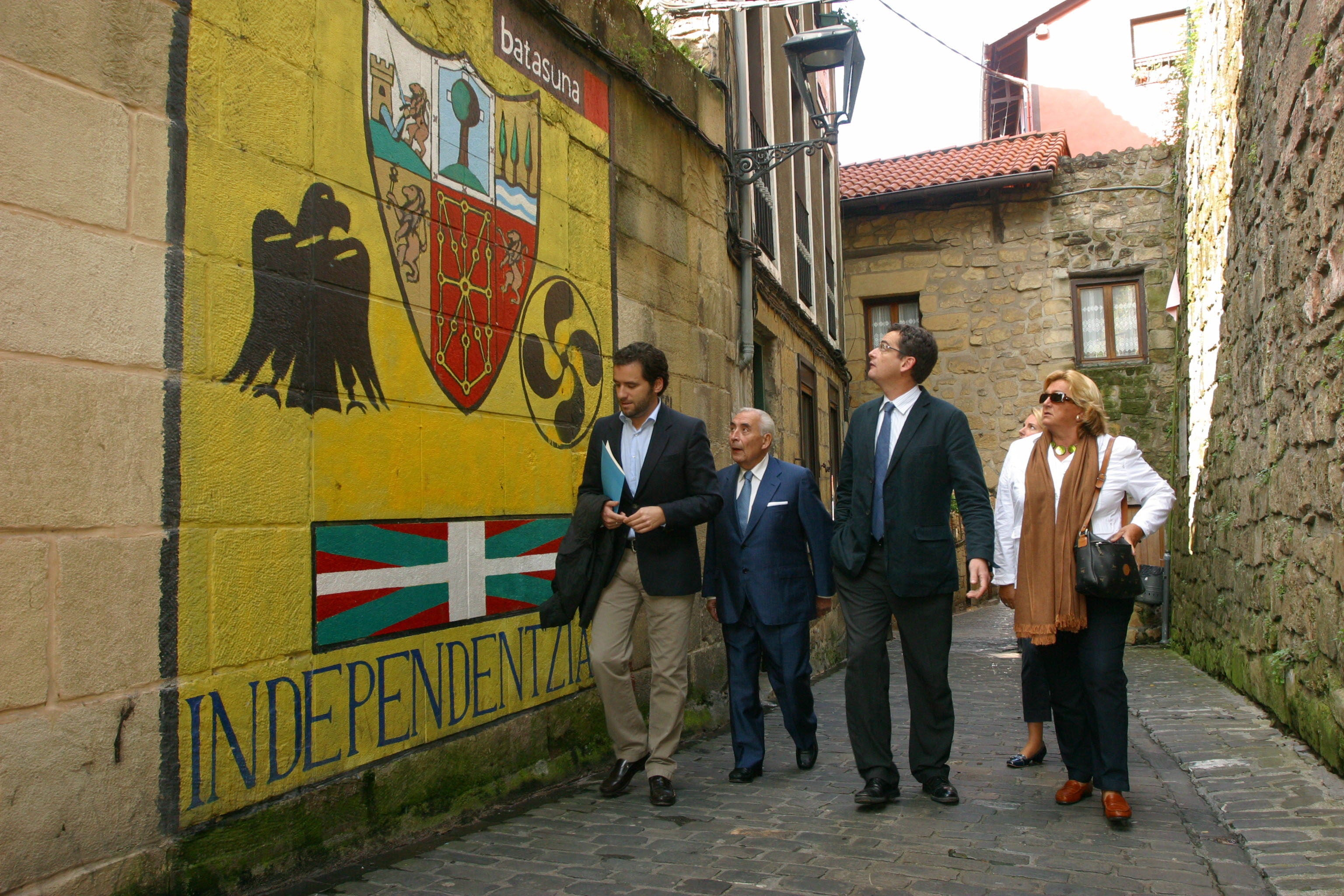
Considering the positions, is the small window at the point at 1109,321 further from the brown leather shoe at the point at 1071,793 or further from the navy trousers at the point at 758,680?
the brown leather shoe at the point at 1071,793

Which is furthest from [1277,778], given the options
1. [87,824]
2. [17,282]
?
[17,282]

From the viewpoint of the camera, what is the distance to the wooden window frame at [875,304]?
17.7 metres

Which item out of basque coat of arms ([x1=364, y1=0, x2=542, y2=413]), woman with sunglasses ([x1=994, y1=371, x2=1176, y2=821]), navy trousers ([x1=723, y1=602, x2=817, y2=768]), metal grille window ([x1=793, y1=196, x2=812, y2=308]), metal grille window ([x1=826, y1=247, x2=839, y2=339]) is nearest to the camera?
woman with sunglasses ([x1=994, y1=371, x2=1176, y2=821])

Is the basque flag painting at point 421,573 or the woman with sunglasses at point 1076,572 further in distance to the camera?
the woman with sunglasses at point 1076,572

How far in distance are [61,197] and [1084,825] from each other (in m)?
3.80

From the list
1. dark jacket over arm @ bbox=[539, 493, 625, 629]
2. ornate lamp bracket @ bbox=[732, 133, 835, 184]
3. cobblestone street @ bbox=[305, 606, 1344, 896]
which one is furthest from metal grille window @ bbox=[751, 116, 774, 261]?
cobblestone street @ bbox=[305, 606, 1344, 896]

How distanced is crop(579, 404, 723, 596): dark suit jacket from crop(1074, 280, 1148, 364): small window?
13.6 meters

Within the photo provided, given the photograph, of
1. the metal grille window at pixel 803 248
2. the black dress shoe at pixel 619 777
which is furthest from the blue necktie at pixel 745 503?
the metal grille window at pixel 803 248

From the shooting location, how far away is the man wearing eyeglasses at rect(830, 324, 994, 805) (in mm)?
4172

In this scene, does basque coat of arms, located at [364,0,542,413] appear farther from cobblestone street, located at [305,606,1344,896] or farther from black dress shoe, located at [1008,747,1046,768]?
black dress shoe, located at [1008,747,1046,768]

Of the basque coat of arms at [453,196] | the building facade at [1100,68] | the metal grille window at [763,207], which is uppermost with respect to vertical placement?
the building facade at [1100,68]

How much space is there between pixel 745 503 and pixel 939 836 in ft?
6.26

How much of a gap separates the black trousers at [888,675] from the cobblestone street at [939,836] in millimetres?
202

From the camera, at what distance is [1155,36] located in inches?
878
